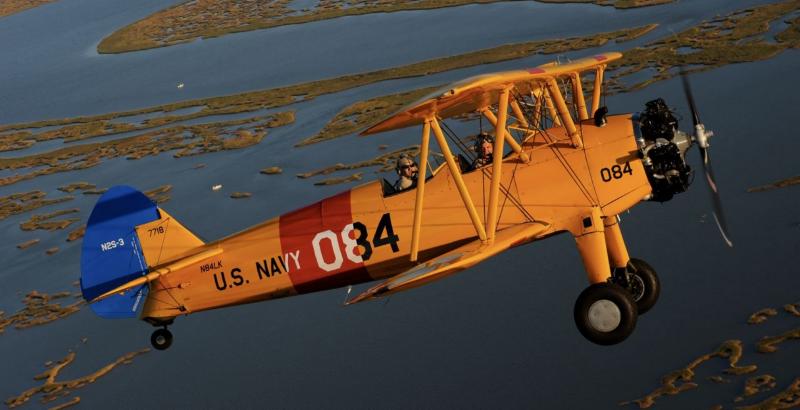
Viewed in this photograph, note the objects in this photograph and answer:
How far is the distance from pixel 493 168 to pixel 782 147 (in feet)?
116

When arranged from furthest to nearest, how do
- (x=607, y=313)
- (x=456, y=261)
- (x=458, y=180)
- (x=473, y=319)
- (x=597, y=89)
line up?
(x=473, y=319) < (x=597, y=89) < (x=458, y=180) < (x=607, y=313) < (x=456, y=261)

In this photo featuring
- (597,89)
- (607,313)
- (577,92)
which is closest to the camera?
(607,313)

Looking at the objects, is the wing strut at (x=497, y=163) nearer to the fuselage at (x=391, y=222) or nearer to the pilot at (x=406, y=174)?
the fuselage at (x=391, y=222)

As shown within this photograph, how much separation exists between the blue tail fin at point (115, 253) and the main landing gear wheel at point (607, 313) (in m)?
8.63

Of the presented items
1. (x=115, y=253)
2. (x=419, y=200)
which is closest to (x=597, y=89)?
(x=419, y=200)

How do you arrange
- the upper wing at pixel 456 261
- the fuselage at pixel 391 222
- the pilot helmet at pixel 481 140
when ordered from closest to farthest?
1. the upper wing at pixel 456 261
2. the fuselage at pixel 391 222
3. the pilot helmet at pixel 481 140

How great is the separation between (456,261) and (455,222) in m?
2.35

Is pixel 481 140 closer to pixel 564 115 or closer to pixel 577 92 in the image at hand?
pixel 564 115

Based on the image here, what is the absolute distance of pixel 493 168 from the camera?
49.0 feet

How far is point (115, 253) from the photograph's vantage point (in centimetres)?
1889

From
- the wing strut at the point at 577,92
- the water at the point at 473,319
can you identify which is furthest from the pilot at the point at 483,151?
the water at the point at 473,319

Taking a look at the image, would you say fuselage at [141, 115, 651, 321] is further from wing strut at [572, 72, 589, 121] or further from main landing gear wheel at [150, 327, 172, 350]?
wing strut at [572, 72, 589, 121]

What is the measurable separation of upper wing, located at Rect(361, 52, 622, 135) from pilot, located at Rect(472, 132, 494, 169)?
2.07 feet

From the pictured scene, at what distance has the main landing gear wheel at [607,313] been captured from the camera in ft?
49.1
